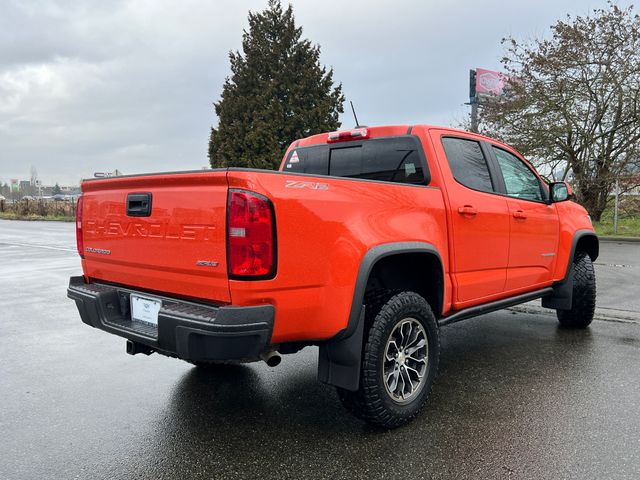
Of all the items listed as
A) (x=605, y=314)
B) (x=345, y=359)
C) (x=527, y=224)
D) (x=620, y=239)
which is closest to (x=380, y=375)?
(x=345, y=359)

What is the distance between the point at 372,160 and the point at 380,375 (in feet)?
5.38

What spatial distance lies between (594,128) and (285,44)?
1869cm

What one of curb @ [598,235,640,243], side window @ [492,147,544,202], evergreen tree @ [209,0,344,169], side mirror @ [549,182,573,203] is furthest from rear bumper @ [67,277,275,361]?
evergreen tree @ [209,0,344,169]

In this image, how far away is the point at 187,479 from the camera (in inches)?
96.6

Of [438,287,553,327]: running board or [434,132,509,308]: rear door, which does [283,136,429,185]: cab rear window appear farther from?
[438,287,553,327]: running board

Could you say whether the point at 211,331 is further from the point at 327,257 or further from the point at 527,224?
the point at 527,224

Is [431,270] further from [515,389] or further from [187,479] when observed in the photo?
[187,479]

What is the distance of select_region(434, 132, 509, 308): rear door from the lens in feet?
11.3

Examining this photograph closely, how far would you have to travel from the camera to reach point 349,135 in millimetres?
3801

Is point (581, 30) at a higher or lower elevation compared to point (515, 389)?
higher

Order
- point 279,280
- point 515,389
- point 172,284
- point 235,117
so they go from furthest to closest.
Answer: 1. point 235,117
2. point 515,389
3. point 172,284
4. point 279,280

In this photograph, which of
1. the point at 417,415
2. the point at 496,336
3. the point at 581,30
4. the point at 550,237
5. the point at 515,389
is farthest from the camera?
the point at 581,30

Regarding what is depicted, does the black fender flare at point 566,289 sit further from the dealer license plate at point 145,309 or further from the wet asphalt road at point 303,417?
the dealer license plate at point 145,309

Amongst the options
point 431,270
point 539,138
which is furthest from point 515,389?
point 539,138
